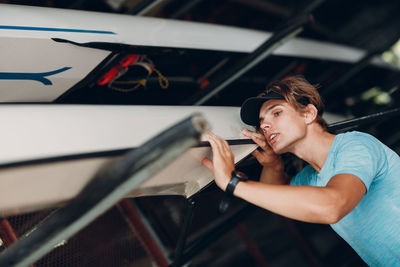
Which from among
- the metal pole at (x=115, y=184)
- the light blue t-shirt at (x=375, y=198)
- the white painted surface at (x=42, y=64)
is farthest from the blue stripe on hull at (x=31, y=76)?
the light blue t-shirt at (x=375, y=198)

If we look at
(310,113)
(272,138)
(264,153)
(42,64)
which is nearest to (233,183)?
(272,138)

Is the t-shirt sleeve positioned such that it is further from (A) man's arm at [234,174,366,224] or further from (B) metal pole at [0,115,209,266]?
(B) metal pole at [0,115,209,266]

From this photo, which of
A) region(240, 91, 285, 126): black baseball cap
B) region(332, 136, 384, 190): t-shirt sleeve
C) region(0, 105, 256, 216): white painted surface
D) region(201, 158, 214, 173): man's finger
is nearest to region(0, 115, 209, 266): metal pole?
region(0, 105, 256, 216): white painted surface

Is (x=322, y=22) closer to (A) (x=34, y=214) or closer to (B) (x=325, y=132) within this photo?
(B) (x=325, y=132)

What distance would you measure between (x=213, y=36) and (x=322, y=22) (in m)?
5.22

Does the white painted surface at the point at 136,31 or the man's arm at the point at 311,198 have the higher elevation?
the white painted surface at the point at 136,31

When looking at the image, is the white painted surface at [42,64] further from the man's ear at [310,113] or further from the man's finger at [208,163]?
the man's ear at [310,113]

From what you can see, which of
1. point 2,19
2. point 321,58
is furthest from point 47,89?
point 321,58

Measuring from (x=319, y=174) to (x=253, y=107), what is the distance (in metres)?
0.44

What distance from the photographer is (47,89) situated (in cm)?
157

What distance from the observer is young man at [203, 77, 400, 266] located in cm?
103

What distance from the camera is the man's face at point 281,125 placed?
54.5 inches

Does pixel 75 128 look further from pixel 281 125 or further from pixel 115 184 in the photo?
pixel 281 125

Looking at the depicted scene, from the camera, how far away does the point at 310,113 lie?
149cm
